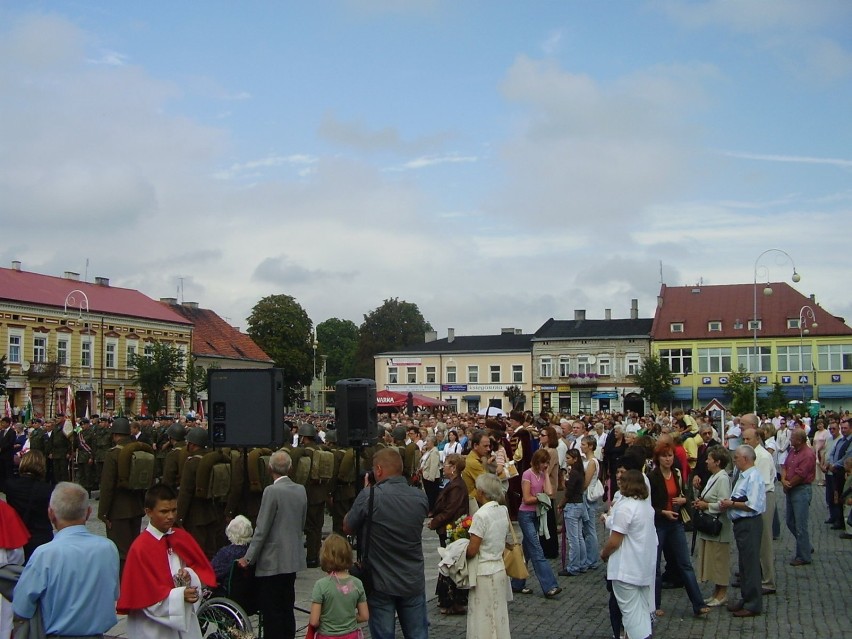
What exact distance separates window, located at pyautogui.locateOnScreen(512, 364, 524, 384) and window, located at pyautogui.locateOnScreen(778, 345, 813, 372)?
68.5 feet

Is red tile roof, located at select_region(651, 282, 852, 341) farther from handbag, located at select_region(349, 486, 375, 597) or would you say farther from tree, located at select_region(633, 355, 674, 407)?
handbag, located at select_region(349, 486, 375, 597)

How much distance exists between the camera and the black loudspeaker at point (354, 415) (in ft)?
39.4

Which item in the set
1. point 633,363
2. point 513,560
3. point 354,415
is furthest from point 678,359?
point 513,560

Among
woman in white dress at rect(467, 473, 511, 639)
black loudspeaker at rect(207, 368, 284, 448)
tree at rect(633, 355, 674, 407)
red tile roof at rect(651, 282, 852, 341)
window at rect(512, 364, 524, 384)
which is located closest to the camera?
woman in white dress at rect(467, 473, 511, 639)

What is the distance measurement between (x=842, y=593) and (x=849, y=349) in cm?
6626

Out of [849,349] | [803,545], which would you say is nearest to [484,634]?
[803,545]

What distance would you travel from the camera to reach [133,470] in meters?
11.8

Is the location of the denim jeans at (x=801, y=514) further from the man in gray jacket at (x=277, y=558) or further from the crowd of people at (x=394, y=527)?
the man in gray jacket at (x=277, y=558)

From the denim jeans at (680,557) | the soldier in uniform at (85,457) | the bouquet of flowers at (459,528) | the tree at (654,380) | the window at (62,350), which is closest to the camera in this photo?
the bouquet of flowers at (459,528)

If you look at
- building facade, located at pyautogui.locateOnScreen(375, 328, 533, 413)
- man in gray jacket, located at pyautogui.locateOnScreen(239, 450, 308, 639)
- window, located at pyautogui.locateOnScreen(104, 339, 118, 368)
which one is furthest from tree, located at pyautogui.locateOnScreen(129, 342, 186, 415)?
man in gray jacket, located at pyautogui.locateOnScreen(239, 450, 308, 639)

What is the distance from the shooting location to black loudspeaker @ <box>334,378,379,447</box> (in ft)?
39.4

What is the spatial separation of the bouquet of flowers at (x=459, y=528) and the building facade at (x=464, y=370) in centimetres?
7230

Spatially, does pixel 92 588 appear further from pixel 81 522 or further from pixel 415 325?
pixel 415 325

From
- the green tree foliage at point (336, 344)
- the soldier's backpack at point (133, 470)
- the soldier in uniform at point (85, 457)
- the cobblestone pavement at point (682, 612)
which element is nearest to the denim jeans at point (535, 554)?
the cobblestone pavement at point (682, 612)
